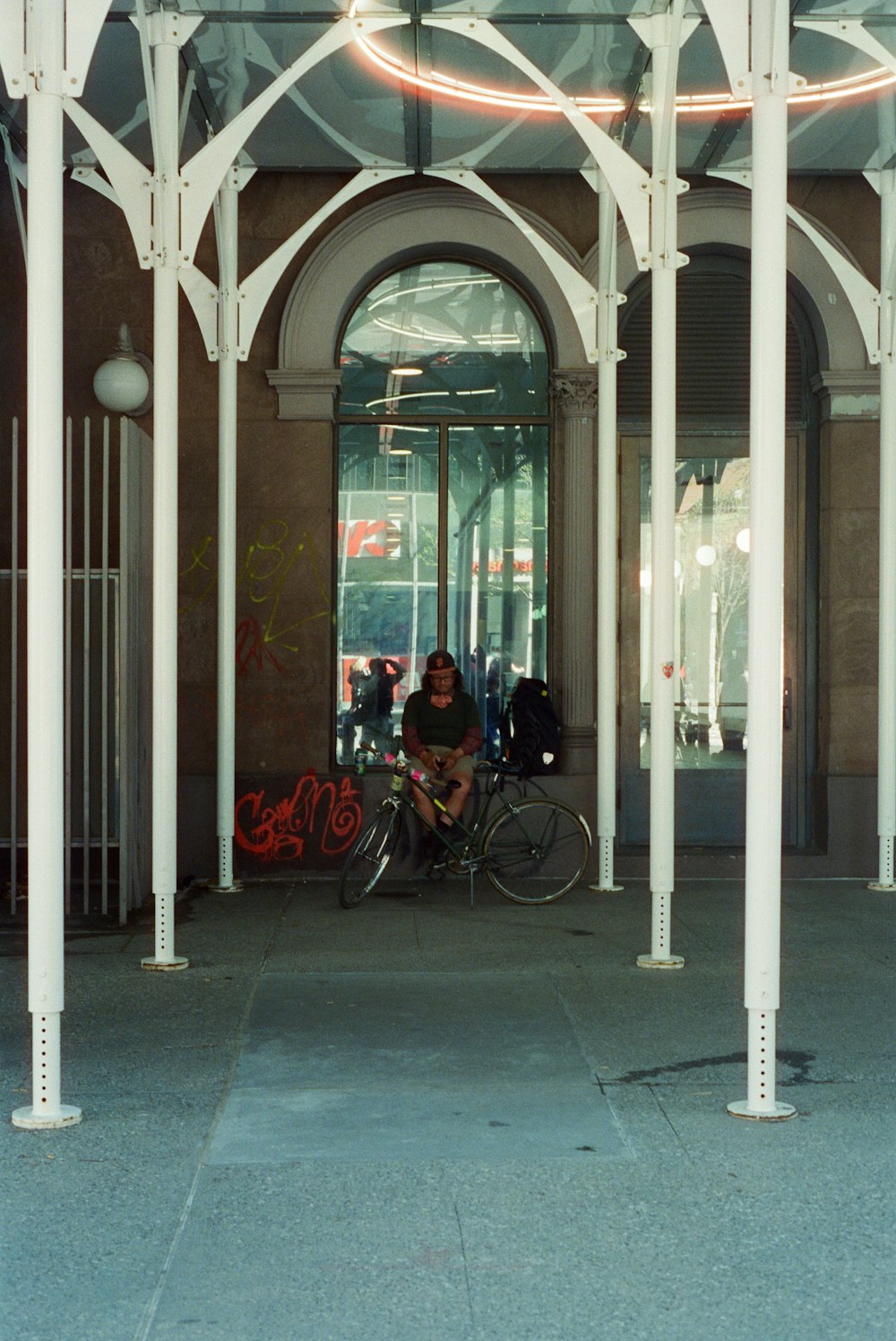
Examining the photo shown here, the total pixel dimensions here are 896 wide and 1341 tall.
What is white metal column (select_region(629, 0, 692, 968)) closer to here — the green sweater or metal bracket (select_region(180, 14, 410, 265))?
metal bracket (select_region(180, 14, 410, 265))

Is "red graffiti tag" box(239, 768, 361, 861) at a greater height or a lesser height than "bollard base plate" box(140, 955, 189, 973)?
greater

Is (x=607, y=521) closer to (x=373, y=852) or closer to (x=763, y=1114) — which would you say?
(x=373, y=852)

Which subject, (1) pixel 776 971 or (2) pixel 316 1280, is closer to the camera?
(2) pixel 316 1280

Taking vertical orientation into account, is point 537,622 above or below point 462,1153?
above

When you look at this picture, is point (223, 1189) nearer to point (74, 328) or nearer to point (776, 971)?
point (776, 971)

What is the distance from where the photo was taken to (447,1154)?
5285 mm

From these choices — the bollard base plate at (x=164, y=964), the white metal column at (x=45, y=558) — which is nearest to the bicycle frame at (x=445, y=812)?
the bollard base plate at (x=164, y=964)

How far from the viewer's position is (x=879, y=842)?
1203 centimetres

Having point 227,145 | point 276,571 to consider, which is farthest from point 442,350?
point 227,145

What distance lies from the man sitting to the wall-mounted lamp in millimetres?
2939

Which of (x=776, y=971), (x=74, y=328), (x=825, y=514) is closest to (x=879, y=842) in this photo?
Answer: (x=825, y=514)

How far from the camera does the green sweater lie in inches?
463

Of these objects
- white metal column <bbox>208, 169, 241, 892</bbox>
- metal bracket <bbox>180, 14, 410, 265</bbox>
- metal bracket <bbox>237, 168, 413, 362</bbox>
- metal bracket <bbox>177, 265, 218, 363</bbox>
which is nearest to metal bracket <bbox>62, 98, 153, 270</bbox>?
metal bracket <bbox>180, 14, 410, 265</bbox>

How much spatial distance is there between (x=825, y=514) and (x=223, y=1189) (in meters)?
9.06
